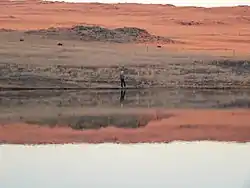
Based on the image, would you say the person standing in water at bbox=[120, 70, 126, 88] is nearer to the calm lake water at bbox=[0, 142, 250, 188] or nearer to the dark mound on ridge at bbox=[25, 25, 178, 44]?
the dark mound on ridge at bbox=[25, 25, 178, 44]

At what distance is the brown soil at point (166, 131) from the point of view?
8.05 feet

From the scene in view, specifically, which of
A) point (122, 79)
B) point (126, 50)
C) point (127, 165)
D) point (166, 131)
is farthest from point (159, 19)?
point (127, 165)

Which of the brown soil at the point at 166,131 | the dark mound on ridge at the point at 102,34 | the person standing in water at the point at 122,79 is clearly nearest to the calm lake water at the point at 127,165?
the brown soil at the point at 166,131

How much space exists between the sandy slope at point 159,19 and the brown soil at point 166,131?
336 mm

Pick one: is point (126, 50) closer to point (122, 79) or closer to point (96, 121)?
point (122, 79)

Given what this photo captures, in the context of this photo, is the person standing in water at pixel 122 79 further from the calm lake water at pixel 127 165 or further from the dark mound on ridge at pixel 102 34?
the calm lake water at pixel 127 165

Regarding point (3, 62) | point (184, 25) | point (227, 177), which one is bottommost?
point (227, 177)

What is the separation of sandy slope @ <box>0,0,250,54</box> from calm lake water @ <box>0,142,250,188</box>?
54 centimetres

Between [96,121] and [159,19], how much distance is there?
1.95 ft

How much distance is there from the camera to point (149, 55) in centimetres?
267

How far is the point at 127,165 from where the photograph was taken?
2.31 m

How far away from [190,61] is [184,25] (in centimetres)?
19

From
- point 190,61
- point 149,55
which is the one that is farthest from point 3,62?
point 190,61

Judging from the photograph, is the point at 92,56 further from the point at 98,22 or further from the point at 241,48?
the point at 241,48
